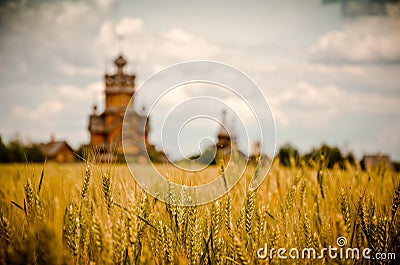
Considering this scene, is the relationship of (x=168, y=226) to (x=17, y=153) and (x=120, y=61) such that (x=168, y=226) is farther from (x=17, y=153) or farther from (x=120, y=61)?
(x=120, y=61)

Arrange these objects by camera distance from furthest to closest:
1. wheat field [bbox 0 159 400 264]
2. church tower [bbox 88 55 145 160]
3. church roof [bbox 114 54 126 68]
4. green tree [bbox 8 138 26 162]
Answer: church roof [bbox 114 54 126 68]
church tower [bbox 88 55 145 160]
green tree [bbox 8 138 26 162]
wheat field [bbox 0 159 400 264]

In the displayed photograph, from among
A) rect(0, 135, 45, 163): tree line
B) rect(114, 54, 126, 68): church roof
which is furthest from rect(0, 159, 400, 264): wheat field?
rect(114, 54, 126, 68): church roof

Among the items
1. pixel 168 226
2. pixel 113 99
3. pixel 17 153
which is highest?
pixel 113 99

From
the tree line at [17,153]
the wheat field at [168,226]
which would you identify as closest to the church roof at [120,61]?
the tree line at [17,153]

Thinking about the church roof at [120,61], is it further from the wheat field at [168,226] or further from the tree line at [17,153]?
the wheat field at [168,226]

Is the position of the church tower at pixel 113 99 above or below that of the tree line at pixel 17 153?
above

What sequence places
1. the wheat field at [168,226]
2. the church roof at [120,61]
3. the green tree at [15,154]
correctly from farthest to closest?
the church roof at [120,61], the green tree at [15,154], the wheat field at [168,226]

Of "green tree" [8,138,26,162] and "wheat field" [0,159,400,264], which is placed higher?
"green tree" [8,138,26,162]

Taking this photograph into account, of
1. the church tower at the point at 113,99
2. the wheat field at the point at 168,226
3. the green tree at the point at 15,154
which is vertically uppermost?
the church tower at the point at 113,99

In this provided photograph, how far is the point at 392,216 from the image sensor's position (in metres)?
1.88

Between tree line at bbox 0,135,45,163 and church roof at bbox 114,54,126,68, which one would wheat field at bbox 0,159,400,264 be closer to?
tree line at bbox 0,135,45,163

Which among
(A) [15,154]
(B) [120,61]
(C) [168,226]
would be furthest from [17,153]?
(B) [120,61]

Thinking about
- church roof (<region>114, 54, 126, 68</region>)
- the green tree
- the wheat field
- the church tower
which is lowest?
the wheat field

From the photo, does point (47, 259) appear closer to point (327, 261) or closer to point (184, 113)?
point (327, 261)
